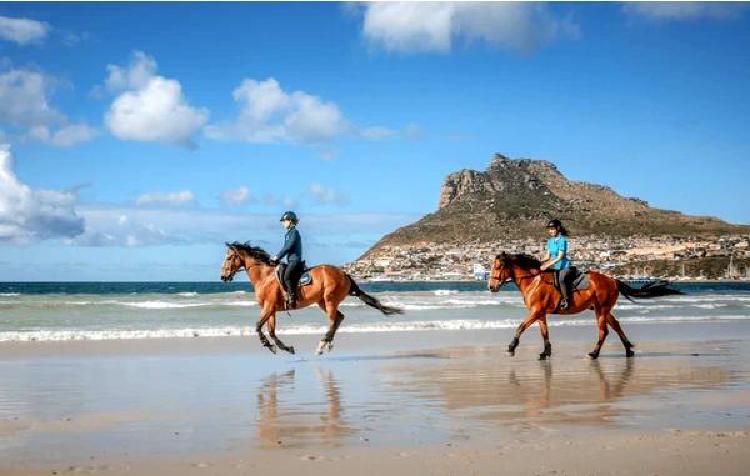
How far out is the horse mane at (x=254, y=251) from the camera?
14602 mm

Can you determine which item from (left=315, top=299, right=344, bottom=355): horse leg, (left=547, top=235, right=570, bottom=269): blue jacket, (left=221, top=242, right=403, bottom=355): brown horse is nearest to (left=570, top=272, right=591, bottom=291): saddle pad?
(left=547, top=235, right=570, bottom=269): blue jacket

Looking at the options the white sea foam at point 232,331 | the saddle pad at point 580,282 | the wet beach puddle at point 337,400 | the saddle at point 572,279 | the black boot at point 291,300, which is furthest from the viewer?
the white sea foam at point 232,331

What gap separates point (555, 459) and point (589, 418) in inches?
77.8

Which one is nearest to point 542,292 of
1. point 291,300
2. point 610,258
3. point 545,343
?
point 545,343

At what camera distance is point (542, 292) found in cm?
1416

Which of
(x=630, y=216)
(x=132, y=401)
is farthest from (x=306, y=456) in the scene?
(x=630, y=216)

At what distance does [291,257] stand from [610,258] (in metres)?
107

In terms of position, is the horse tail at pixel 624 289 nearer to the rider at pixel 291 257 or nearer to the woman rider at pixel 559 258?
the woman rider at pixel 559 258

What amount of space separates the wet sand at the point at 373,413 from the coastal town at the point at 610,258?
3611 inches

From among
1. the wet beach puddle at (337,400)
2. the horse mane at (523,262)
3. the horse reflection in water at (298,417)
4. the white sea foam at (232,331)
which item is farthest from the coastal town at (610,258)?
the horse reflection in water at (298,417)

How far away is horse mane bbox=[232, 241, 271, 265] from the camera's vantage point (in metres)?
14.6

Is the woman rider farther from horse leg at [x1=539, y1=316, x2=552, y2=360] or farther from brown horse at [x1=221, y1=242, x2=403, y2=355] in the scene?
brown horse at [x1=221, y1=242, x2=403, y2=355]

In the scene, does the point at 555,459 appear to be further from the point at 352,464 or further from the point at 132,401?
the point at 132,401

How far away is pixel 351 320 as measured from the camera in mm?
27344
